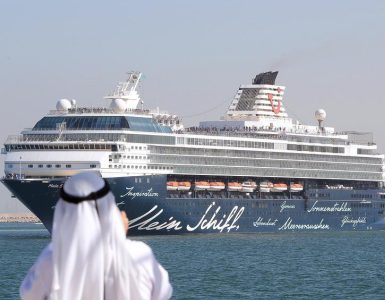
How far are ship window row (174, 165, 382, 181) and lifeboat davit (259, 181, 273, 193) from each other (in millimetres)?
504

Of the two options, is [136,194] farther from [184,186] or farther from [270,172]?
[270,172]

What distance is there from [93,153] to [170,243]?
7478 millimetres

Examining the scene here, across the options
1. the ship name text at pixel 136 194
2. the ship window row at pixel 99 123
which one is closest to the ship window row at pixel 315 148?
the ship window row at pixel 99 123

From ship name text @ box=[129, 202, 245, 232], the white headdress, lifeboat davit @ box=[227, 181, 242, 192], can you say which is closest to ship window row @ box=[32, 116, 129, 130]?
ship name text @ box=[129, 202, 245, 232]

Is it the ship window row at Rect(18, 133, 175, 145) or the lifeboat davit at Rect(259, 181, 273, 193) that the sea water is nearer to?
the lifeboat davit at Rect(259, 181, 273, 193)

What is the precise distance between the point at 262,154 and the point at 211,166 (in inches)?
229

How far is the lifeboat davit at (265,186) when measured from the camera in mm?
80562

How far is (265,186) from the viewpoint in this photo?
266ft

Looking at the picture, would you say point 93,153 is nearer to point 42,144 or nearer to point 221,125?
point 42,144

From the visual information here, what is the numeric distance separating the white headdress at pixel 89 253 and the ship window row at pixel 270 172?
6909 centimetres

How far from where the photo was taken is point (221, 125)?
84938mm

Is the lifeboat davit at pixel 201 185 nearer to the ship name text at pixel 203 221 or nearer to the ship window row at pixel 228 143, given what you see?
the ship name text at pixel 203 221

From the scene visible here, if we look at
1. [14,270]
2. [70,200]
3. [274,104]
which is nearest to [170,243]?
[14,270]

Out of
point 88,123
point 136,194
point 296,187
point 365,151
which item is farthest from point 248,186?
point 365,151
